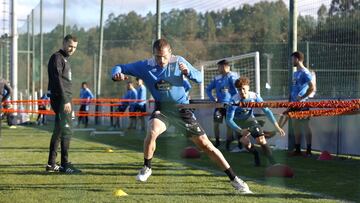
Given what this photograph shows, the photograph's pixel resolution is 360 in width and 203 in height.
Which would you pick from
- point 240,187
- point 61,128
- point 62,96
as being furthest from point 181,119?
point 61,128

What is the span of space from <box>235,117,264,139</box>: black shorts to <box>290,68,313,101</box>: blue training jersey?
207 cm

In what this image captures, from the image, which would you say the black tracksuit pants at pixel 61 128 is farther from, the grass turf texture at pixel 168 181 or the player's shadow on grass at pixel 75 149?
the player's shadow on grass at pixel 75 149

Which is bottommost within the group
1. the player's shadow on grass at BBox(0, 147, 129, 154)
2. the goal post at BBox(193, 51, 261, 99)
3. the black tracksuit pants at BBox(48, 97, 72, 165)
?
the player's shadow on grass at BBox(0, 147, 129, 154)

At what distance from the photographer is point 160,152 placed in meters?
12.8

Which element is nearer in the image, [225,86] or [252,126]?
[252,126]

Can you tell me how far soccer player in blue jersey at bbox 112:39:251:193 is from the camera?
24.1 feet

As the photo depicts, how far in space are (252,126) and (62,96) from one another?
301 centimetres

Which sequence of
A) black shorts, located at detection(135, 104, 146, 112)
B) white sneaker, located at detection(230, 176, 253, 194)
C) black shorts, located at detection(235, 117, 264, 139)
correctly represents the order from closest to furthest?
white sneaker, located at detection(230, 176, 253, 194), black shorts, located at detection(235, 117, 264, 139), black shorts, located at detection(135, 104, 146, 112)

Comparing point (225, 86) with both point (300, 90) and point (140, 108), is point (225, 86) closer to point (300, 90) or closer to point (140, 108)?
point (300, 90)

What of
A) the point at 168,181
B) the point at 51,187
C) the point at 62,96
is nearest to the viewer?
the point at 51,187

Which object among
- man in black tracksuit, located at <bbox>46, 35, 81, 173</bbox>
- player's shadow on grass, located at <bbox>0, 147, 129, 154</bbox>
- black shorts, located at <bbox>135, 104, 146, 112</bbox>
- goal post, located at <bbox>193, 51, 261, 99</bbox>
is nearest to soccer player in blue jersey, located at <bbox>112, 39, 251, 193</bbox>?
man in black tracksuit, located at <bbox>46, 35, 81, 173</bbox>

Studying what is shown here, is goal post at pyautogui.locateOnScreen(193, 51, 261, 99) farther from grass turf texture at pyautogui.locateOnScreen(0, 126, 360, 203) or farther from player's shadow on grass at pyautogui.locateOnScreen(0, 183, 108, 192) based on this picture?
player's shadow on grass at pyautogui.locateOnScreen(0, 183, 108, 192)

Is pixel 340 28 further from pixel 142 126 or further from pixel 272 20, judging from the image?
pixel 142 126

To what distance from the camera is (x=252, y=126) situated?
32.6ft
